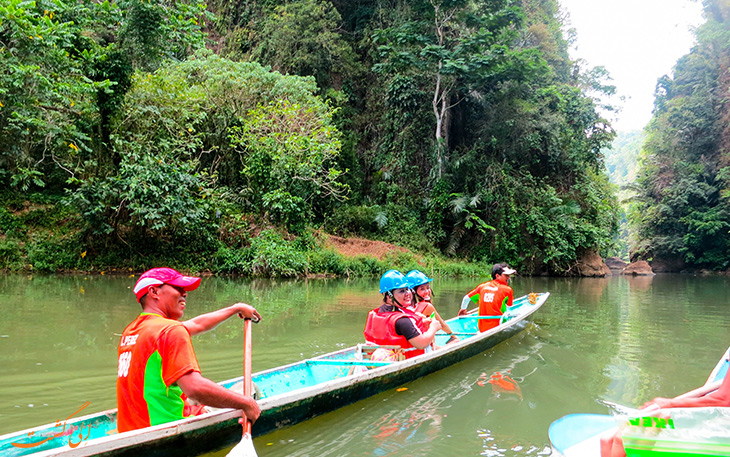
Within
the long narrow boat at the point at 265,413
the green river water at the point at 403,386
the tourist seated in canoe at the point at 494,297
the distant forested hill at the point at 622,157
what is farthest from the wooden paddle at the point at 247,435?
the distant forested hill at the point at 622,157

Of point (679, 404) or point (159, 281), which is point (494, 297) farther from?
point (159, 281)

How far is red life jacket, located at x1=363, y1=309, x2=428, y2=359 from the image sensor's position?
15.5ft

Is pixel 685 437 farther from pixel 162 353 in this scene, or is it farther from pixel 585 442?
pixel 162 353

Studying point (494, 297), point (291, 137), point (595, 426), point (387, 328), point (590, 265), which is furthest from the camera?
point (590, 265)

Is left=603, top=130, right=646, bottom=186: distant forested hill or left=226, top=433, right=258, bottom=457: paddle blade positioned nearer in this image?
left=226, top=433, right=258, bottom=457: paddle blade

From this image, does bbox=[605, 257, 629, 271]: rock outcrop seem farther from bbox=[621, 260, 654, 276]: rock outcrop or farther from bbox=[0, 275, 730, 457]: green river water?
bbox=[0, 275, 730, 457]: green river water

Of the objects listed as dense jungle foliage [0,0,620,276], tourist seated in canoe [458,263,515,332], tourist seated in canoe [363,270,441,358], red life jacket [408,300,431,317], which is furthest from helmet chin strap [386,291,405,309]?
dense jungle foliage [0,0,620,276]

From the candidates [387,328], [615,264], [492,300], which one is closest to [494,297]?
[492,300]

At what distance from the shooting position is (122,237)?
47.8 feet

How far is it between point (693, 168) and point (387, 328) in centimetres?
2900

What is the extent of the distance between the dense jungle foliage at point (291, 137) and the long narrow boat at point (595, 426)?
12193mm

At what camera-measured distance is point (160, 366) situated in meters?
2.40

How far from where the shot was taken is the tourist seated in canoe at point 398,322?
458 centimetres

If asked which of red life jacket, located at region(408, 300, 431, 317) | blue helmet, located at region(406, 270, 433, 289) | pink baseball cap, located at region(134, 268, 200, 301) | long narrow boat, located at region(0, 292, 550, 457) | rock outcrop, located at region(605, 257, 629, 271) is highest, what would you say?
pink baseball cap, located at region(134, 268, 200, 301)
